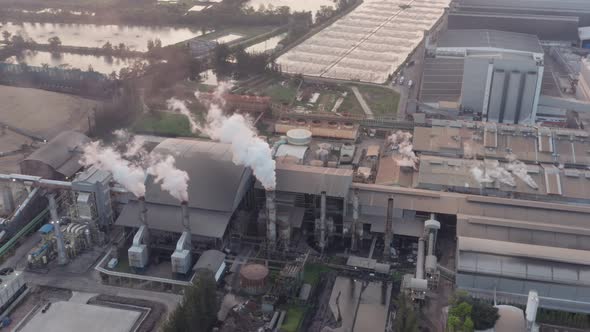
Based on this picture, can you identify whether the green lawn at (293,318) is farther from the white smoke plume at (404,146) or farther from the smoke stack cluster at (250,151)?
the white smoke plume at (404,146)

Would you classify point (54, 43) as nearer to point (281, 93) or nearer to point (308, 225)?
point (281, 93)

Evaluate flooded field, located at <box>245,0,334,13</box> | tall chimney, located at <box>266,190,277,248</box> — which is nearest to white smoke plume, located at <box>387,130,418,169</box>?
tall chimney, located at <box>266,190,277,248</box>

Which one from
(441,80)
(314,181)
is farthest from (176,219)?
(441,80)

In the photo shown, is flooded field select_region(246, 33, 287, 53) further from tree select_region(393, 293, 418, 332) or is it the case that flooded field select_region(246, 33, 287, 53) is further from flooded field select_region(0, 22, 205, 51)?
tree select_region(393, 293, 418, 332)

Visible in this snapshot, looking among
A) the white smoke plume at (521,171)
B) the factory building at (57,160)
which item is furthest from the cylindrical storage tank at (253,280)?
the white smoke plume at (521,171)

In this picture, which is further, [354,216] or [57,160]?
Result: [57,160]
